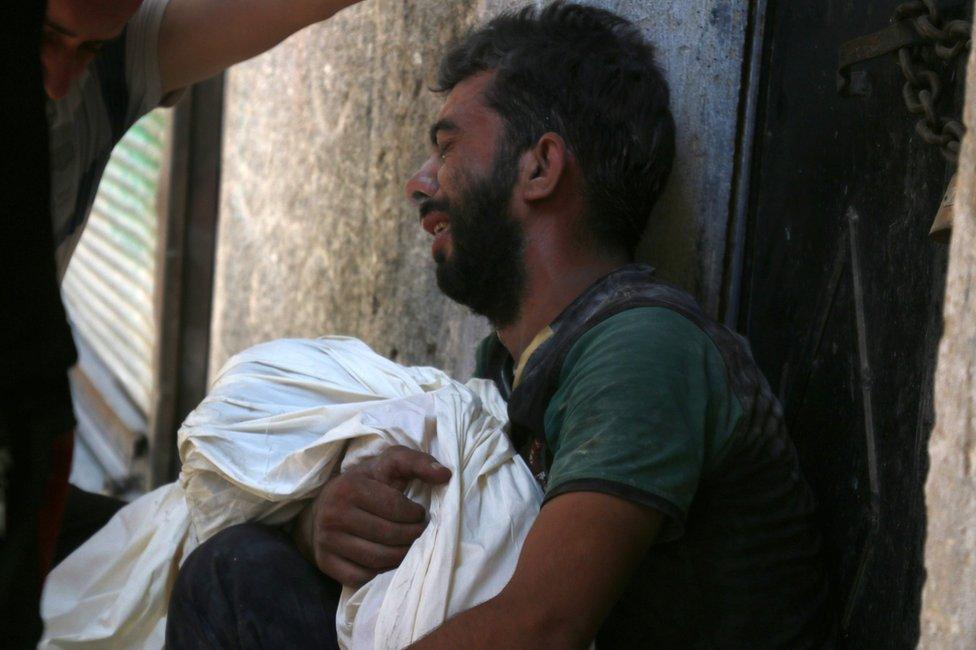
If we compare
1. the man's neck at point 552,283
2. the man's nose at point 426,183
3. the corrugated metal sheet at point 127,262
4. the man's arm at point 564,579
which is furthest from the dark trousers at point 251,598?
the corrugated metal sheet at point 127,262

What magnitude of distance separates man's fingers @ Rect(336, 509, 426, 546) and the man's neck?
1.61 feet

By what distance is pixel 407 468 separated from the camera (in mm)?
1882

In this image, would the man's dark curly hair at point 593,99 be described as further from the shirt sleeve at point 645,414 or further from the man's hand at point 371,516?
the man's hand at point 371,516

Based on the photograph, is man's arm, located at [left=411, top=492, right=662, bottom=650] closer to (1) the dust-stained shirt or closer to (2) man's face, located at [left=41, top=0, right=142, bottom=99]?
(1) the dust-stained shirt

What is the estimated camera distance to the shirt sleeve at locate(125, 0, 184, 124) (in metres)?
2.56

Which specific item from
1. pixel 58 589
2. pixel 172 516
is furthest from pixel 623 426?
pixel 58 589

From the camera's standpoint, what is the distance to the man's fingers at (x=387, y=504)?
6.12ft

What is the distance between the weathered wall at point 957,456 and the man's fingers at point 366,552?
0.84 metres

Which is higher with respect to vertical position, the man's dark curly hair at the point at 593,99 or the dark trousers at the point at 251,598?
the man's dark curly hair at the point at 593,99

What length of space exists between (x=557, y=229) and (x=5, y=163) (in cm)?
127

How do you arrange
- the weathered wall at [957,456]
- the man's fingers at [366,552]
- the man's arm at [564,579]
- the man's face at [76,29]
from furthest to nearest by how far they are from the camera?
the man's fingers at [366,552], the man's face at [76,29], the man's arm at [564,579], the weathered wall at [957,456]

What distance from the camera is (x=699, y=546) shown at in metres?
1.87

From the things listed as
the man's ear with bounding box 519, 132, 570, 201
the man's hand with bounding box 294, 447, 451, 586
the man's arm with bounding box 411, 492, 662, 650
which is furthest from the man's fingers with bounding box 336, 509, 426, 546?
the man's ear with bounding box 519, 132, 570, 201

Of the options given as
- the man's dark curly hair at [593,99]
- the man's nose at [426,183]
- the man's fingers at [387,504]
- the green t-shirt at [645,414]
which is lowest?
the man's fingers at [387,504]
